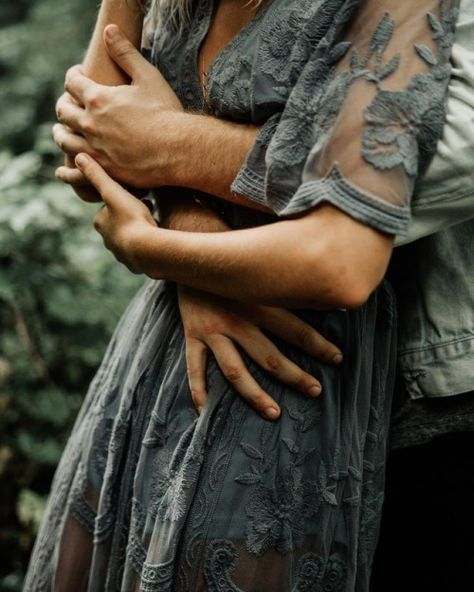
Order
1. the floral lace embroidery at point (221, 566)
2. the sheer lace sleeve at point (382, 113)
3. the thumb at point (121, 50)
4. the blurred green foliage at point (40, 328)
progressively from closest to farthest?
1. the sheer lace sleeve at point (382, 113)
2. the floral lace embroidery at point (221, 566)
3. the thumb at point (121, 50)
4. the blurred green foliage at point (40, 328)

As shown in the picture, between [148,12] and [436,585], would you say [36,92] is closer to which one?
[148,12]

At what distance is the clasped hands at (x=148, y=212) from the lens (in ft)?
4.40

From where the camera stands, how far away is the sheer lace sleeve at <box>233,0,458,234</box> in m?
1.10

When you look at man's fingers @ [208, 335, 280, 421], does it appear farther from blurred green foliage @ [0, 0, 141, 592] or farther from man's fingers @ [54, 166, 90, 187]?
blurred green foliage @ [0, 0, 141, 592]

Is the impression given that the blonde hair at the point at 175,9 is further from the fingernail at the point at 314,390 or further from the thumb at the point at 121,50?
the fingernail at the point at 314,390

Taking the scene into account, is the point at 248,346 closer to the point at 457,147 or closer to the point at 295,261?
the point at 295,261

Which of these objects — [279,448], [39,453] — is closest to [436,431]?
[279,448]

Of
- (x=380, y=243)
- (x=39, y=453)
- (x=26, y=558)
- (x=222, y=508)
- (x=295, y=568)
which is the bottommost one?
(x=26, y=558)

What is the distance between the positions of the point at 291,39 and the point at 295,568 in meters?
0.81

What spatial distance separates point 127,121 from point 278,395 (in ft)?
1.73

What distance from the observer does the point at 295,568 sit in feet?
4.34

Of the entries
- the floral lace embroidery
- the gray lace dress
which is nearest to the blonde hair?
the gray lace dress

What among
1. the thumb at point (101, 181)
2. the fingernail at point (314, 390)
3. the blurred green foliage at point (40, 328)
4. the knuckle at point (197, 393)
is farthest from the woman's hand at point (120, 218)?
the blurred green foliage at point (40, 328)

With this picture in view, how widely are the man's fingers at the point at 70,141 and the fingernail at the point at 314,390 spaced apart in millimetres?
595
